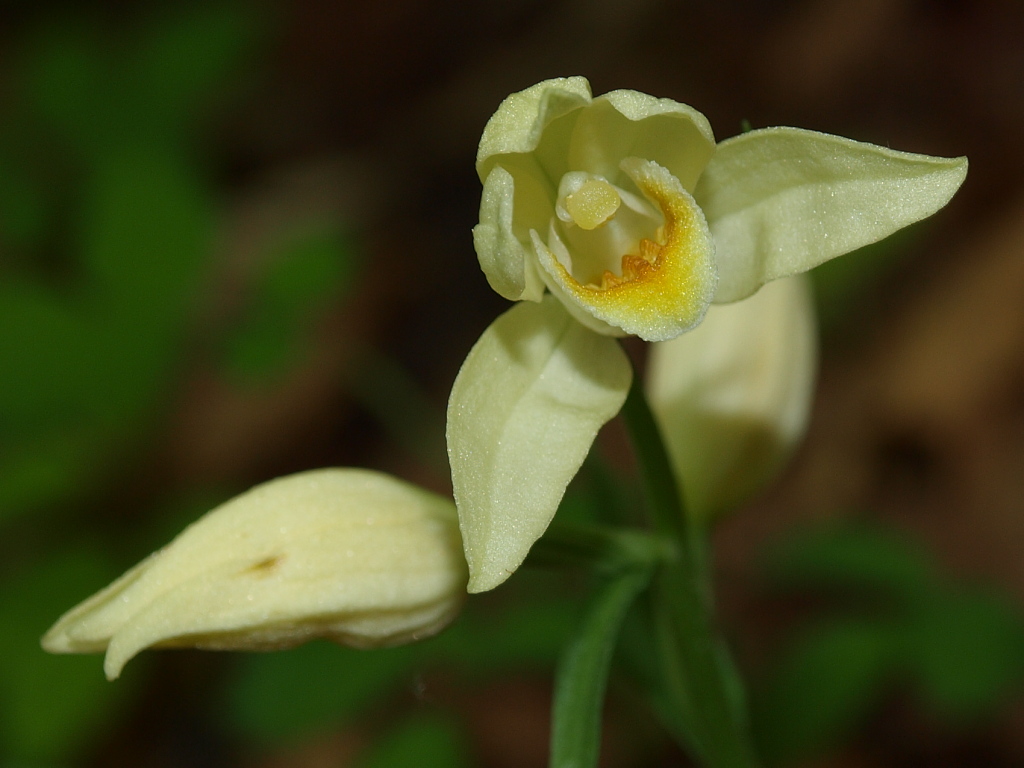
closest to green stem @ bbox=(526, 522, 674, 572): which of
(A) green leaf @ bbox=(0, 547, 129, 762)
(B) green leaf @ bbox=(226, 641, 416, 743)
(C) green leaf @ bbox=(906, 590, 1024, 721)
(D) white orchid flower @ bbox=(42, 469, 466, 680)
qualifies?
(D) white orchid flower @ bbox=(42, 469, 466, 680)

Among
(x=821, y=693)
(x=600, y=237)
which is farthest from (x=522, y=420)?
(x=821, y=693)

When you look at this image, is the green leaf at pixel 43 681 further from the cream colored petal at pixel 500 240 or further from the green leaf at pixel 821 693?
the cream colored petal at pixel 500 240

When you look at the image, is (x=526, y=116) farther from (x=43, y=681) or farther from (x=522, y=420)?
(x=43, y=681)

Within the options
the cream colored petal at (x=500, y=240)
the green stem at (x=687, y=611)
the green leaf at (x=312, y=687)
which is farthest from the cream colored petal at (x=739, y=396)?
the green leaf at (x=312, y=687)

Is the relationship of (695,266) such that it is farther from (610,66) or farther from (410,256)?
(610,66)

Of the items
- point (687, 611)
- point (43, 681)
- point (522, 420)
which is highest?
point (522, 420)

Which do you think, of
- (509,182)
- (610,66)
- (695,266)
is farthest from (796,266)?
(610,66)
